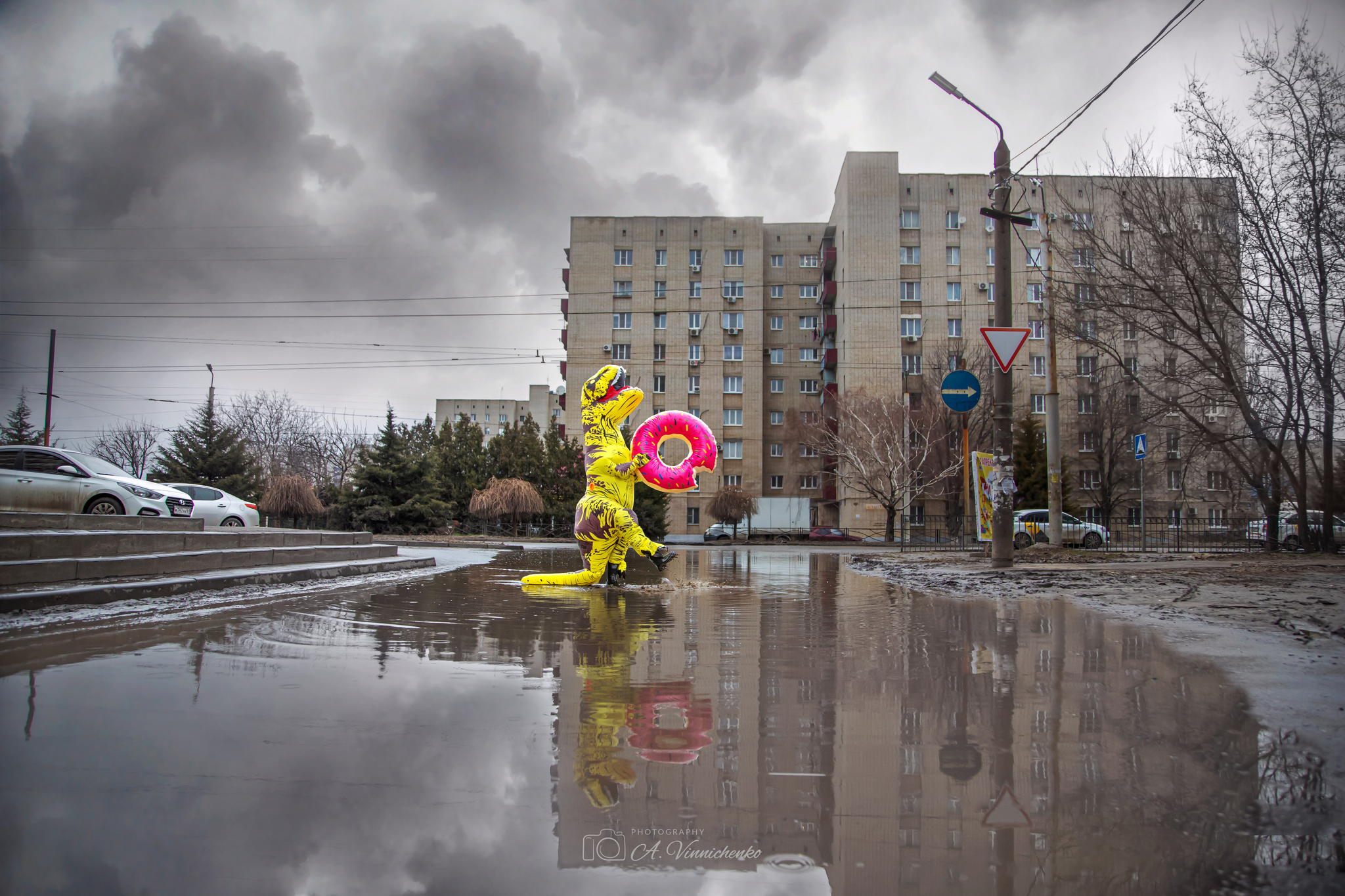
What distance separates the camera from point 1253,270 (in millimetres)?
15578

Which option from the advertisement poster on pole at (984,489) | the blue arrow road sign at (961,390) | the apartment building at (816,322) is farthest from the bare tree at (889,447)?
the blue arrow road sign at (961,390)

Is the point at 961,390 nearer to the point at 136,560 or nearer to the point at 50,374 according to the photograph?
the point at 136,560

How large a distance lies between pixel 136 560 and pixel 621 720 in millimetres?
7175

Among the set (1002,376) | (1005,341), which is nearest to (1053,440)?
(1002,376)

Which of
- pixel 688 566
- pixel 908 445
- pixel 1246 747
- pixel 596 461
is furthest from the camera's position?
pixel 908 445

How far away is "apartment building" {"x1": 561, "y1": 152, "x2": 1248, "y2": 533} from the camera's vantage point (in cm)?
4575

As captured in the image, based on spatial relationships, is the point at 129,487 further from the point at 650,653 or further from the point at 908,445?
the point at 908,445

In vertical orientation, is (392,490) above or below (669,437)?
below

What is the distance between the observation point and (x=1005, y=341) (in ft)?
35.0

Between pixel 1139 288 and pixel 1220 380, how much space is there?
2.86 metres

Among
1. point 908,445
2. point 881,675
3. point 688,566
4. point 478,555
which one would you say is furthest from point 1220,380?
point 908,445

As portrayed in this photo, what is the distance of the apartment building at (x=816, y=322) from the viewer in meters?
45.8

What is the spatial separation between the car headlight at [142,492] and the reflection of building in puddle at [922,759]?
12428mm

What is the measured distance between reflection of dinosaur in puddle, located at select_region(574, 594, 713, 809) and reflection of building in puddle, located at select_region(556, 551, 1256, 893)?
2 cm
